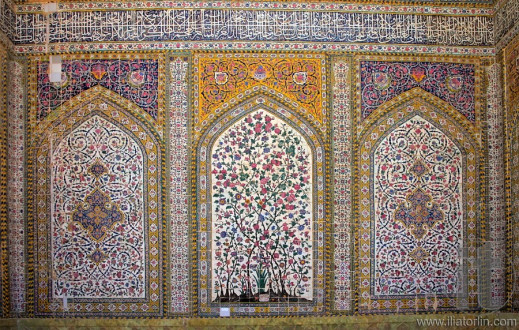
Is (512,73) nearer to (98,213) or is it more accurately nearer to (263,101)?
(263,101)

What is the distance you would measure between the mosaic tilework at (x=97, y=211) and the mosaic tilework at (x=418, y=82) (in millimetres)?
2150

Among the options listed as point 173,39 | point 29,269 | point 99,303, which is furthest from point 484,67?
point 29,269

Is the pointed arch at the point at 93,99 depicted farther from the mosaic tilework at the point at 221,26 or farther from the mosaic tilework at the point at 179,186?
the mosaic tilework at the point at 221,26

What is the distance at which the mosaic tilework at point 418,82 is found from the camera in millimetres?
5043

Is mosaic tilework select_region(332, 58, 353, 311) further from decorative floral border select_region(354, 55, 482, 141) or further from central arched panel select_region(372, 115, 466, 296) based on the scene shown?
central arched panel select_region(372, 115, 466, 296)

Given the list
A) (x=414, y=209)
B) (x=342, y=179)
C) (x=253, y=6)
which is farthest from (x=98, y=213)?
(x=414, y=209)

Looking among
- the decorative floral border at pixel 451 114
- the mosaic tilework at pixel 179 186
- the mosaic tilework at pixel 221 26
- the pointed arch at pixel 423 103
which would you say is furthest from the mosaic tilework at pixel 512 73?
the mosaic tilework at pixel 179 186

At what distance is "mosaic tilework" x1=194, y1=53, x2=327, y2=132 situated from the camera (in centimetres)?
498

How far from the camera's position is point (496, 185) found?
5082mm

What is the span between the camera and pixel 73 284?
491 centimetres

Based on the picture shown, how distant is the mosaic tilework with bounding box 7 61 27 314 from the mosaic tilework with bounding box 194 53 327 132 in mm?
1713

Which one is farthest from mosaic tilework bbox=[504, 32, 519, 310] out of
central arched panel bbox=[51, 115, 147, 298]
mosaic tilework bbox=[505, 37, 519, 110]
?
central arched panel bbox=[51, 115, 147, 298]

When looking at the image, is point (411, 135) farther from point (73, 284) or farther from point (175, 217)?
point (73, 284)

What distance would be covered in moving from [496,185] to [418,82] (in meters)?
1.28
